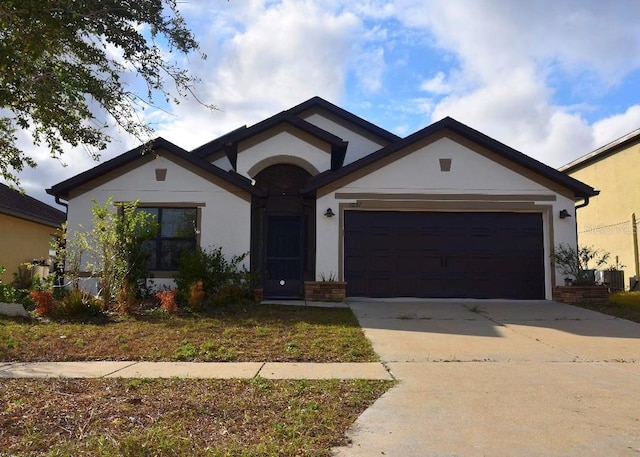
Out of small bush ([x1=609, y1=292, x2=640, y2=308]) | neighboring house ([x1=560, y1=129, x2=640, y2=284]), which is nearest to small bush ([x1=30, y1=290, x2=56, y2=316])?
small bush ([x1=609, y1=292, x2=640, y2=308])

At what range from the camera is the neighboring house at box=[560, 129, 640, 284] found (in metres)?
18.8

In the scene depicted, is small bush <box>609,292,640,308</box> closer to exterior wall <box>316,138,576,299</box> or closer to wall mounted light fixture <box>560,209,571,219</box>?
exterior wall <box>316,138,576,299</box>

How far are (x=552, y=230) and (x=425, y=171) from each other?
145 inches

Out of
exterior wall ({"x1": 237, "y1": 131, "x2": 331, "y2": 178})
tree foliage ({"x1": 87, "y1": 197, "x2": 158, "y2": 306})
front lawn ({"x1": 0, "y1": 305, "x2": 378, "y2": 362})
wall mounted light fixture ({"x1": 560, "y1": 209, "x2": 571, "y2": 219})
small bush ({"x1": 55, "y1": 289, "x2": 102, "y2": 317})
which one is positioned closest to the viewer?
front lawn ({"x1": 0, "y1": 305, "x2": 378, "y2": 362})

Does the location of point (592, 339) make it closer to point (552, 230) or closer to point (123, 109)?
point (552, 230)

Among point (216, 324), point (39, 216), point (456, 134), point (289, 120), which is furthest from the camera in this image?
point (39, 216)

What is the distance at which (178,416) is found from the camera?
4.52 metres

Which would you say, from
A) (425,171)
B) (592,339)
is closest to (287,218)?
(425,171)

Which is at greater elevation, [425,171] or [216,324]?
[425,171]

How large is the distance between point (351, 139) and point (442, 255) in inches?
236

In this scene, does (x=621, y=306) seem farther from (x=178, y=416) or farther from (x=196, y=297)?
(x=178, y=416)

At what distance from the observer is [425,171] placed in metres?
13.9

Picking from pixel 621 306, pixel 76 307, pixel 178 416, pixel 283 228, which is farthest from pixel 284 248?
pixel 178 416

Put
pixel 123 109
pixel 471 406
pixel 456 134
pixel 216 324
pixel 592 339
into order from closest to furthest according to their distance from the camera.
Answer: pixel 471 406 → pixel 123 109 → pixel 592 339 → pixel 216 324 → pixel 456 134
